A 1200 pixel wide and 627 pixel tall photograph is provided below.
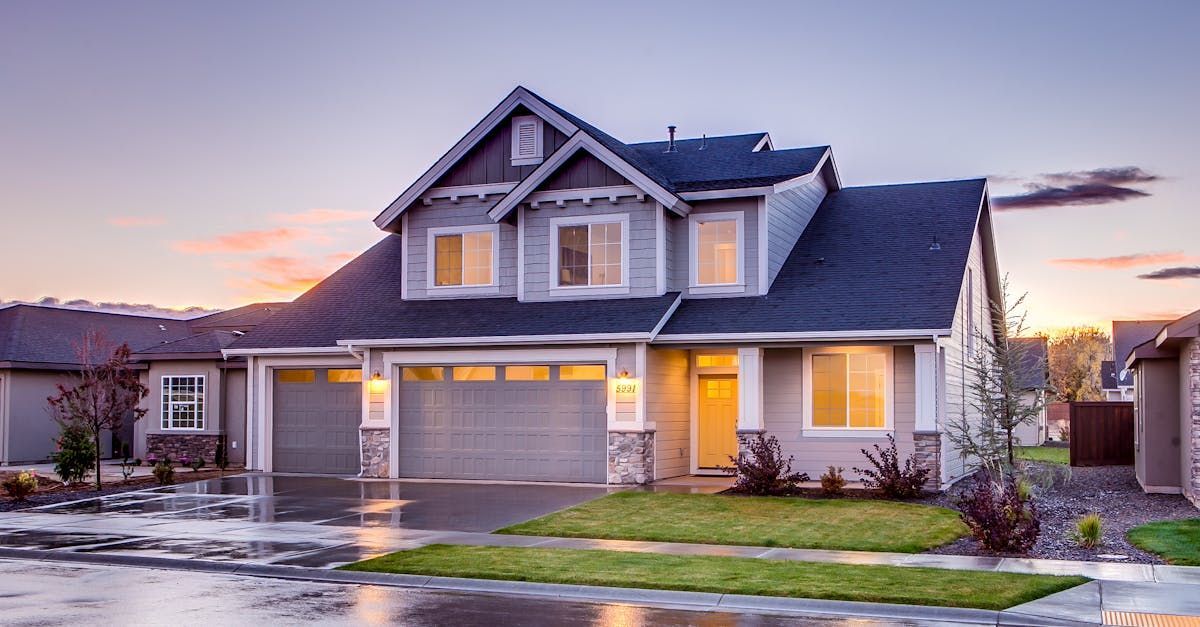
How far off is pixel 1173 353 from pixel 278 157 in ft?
65.8

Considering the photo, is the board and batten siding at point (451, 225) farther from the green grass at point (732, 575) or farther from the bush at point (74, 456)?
the green grass at point (732, 575)

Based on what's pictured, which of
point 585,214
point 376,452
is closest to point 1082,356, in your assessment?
point 585,214

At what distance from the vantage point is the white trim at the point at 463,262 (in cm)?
2519

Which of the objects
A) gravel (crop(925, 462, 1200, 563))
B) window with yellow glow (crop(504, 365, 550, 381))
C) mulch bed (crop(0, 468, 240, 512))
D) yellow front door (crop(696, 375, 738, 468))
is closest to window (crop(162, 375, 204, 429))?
mulch bed (crop(0, 468, 240, 512))

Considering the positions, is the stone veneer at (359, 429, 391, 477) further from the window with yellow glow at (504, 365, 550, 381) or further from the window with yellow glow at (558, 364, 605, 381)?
the window with yellow glow at (558, 364, 605, 381)

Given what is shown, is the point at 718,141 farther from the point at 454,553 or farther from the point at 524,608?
the point at 524,608

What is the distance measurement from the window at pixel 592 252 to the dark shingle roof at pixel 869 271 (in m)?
1.77

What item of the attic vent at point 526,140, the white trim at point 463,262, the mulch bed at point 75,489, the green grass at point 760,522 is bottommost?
the mulch bed at point 75,489

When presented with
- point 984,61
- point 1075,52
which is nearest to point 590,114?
point 984,61

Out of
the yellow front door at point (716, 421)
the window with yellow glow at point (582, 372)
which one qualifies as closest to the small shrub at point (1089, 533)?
the window with yellow glow at point (582, 372)

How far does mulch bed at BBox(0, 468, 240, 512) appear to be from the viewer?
20.7 m

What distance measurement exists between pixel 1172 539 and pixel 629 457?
10234mm

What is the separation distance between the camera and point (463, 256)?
1008 inches

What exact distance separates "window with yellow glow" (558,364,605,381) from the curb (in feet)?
34.3
